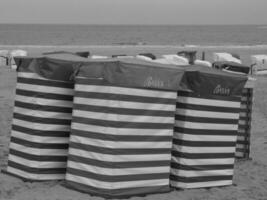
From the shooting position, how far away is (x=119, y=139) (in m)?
5.14

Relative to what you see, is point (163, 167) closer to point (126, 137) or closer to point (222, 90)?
point (126, 137)

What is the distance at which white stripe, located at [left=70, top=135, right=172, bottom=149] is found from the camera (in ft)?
16.8

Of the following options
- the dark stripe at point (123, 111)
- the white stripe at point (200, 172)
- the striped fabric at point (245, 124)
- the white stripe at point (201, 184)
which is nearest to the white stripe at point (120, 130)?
the dark stripe at point (123, 111)

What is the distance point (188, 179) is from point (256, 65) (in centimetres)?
1502

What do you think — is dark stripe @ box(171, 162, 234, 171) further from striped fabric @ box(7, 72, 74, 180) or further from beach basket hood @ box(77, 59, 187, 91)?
striped fabric @ box(7, 72, 74, 180)

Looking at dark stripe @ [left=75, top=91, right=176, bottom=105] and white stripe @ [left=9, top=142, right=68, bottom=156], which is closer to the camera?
dark stripe @ [left=75, top=91, right=176, bottom=105]

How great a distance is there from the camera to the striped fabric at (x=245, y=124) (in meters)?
7.10

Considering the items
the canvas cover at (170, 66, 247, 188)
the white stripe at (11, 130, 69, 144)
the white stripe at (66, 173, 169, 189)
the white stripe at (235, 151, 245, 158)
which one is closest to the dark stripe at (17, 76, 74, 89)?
the white stripe at (11, 130, 69, 144)

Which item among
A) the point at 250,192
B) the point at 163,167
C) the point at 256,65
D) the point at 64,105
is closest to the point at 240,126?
the point at 250,192

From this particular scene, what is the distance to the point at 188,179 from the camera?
18.7ft

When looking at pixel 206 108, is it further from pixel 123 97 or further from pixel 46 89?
pixel 46 89

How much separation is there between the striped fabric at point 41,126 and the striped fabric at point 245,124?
2.44 meters

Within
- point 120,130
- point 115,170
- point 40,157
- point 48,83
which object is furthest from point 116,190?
point 48,83

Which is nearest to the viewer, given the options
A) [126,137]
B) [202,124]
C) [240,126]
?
[126,137]
